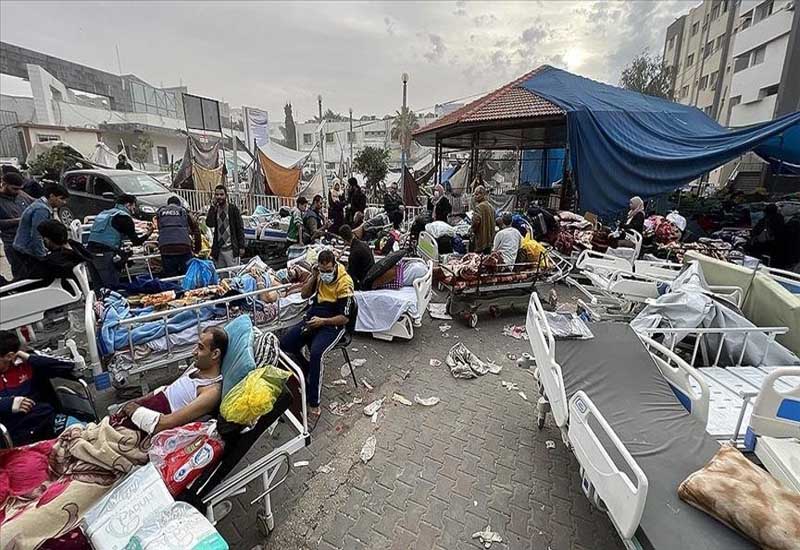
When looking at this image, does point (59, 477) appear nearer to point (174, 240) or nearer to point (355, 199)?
point (174, 240)

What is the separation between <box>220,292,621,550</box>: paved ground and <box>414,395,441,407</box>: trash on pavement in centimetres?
7

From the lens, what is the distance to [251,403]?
7.41 ft

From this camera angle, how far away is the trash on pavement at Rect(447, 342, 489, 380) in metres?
4.49

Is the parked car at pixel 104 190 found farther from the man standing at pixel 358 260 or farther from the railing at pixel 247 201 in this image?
the man standing at pixel 358 260

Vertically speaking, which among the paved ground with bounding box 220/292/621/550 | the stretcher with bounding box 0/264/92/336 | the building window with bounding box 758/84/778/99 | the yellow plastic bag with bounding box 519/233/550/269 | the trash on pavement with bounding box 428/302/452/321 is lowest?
the paved ground with bounding box 220/292/621/550

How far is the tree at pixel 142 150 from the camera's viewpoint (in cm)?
2781

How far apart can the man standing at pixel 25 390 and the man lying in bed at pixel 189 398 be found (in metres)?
0.71

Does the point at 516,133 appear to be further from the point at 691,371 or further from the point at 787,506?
the point at 787,506

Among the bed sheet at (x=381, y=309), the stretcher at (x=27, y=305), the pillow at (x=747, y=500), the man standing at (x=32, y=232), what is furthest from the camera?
the bed sheet at (x=381, y=309)

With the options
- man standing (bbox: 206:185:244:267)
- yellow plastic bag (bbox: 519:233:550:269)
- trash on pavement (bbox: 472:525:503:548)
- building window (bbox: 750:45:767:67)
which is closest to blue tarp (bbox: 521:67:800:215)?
yellow plastic bag (bbox: 519:233:550:269)

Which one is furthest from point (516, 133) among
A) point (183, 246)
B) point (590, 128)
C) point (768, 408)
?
point (768, 408)

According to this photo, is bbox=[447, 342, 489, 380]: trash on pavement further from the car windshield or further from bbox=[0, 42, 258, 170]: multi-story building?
bbox=[0, 42, 258, 170]: multi-story building

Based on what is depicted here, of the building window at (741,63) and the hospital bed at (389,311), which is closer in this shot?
the hospital bed at (389,311)

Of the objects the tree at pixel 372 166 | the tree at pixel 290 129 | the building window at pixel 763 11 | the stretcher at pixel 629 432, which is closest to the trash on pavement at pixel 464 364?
the stretcher at pixel 629 432
